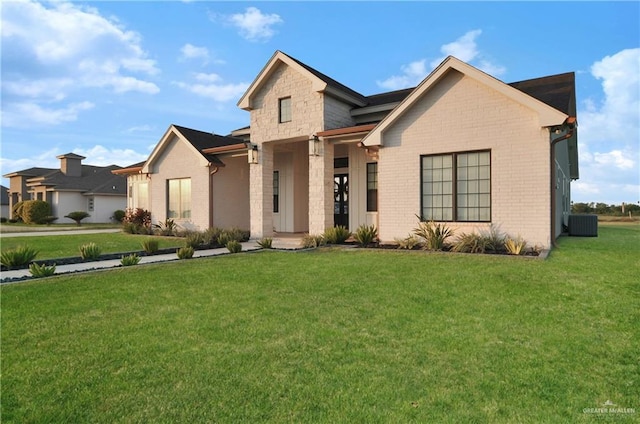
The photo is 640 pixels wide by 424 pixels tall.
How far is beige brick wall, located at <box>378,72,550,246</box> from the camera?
9984 millimetres

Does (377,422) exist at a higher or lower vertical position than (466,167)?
lower

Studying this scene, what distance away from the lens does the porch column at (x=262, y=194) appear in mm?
15789

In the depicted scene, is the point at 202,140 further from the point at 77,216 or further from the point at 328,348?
the point at 77,216

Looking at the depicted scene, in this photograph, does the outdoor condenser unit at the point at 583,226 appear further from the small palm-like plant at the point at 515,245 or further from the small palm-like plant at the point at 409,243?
the small palm-like plant at the point at 409,243

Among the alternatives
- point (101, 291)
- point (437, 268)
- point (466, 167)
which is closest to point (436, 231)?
point (466, 167)

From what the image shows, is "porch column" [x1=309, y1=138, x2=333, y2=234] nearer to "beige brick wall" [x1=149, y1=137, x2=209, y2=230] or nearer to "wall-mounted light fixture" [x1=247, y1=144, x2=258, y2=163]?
"wall-mounted light fixture" [x1=247, y1=144, x2=258, y2=163]

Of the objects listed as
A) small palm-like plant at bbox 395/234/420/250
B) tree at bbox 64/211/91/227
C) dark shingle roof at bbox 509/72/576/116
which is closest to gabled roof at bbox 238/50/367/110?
dark shingle roof at bbox 509/72/576/116

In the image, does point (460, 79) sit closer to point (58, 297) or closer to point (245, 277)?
point (245, 277)

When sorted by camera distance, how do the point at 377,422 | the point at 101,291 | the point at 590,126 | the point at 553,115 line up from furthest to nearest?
the point at 590,126 < the point at 553,115 < the point at 101,291 < the point at 377,422

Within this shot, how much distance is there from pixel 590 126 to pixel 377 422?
21.0 m

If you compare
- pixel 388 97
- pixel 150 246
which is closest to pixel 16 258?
pixel 150 246

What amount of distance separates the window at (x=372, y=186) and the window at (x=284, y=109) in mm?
3746

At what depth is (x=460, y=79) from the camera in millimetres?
11039

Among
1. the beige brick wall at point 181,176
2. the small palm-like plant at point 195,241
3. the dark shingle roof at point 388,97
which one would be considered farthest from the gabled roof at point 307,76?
the small palm-like plant at point 195,241
